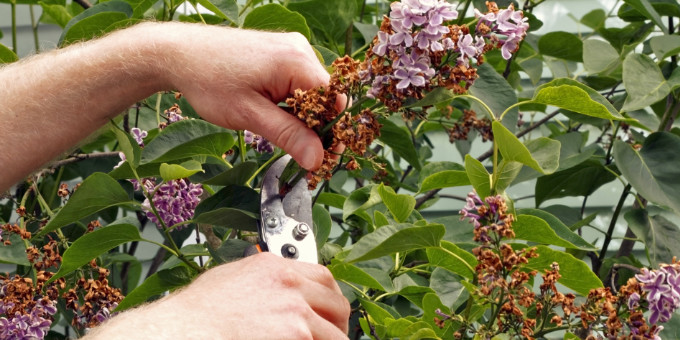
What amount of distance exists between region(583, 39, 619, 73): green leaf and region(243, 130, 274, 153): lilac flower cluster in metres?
0.57

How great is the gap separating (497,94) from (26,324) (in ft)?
2.14

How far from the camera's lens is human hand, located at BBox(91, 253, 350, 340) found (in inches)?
31.9

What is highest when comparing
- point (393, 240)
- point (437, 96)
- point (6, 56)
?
point (437, 96)

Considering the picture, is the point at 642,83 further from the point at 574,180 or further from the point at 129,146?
the point at 129,146

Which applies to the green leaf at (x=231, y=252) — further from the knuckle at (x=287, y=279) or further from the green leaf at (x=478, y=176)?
the green leaf at (x=478, y=176)

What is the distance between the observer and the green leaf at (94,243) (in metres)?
1.05

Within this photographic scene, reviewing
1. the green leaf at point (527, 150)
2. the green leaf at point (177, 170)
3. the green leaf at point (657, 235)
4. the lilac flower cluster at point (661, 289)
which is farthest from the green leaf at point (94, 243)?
the green leaf at point (657, 235)

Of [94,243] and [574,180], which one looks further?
[574,180]

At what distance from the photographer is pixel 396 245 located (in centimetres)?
79

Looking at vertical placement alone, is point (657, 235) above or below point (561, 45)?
below

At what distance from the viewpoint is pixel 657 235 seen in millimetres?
1397

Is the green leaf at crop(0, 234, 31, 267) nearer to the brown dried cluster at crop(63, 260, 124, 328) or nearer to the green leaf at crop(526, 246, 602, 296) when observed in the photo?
the brown dried cluster at crop(63, 260, 124, 328)

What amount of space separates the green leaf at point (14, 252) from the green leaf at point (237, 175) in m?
0.42

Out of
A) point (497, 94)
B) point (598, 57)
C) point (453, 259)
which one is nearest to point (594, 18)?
point (598, 57)
